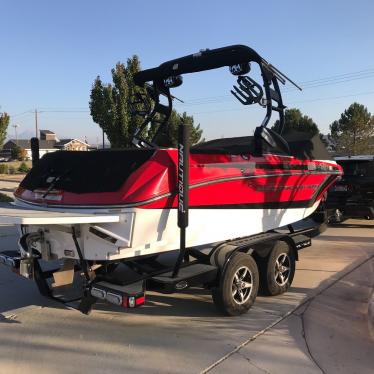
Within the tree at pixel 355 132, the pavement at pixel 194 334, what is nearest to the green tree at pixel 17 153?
the tree at pixel 355 132

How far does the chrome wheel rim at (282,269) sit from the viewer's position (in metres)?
5.97

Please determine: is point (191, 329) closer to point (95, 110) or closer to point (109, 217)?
point (109, 217)

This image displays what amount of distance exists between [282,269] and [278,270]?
82 millimetres

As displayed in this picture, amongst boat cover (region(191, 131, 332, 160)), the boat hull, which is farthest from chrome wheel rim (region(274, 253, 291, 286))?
boat cover (region(191, 131, 332, 160))

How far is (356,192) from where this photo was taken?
442 inches

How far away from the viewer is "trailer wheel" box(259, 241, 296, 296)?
5781 mm

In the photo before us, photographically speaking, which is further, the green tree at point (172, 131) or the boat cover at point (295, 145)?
the green tree at point (172, 131)

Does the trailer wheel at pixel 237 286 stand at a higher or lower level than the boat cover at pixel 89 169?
lower

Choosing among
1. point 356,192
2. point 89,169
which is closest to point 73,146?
point 356,192

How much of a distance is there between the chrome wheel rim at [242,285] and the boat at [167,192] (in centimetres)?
41

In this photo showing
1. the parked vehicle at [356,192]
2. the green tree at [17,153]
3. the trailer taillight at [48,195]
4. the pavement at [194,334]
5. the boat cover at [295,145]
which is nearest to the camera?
the pavement at [194,334]

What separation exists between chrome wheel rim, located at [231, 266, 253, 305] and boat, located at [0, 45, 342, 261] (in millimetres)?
411

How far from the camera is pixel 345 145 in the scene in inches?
1533

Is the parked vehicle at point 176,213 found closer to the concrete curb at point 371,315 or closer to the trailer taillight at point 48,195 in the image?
the trailer taillight at point 48,195
